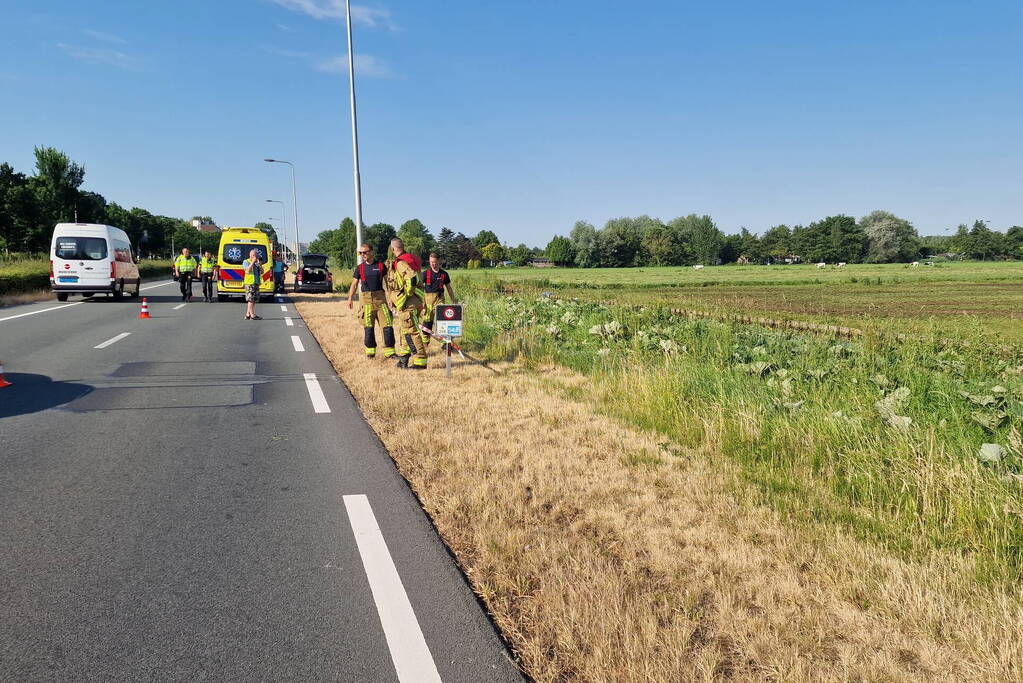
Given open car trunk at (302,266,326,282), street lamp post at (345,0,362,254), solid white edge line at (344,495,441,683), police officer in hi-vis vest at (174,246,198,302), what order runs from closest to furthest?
solid white edge line at (344,495,441,683) → street lamp post at (345,0,362,254) → police officer in hi-vis vest at (174,246,198,302) → open car trunk at (302,266,326,282)

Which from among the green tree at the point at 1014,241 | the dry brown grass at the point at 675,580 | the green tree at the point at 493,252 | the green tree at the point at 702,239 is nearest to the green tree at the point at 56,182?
the dry brown grass at the point at 675,580

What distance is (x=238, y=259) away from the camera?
2423cm

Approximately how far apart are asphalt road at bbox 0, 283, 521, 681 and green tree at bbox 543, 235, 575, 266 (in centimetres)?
12346

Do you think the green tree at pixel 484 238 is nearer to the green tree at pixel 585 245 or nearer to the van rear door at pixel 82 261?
the green tree at pixel 585 245

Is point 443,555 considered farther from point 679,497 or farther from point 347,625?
point 679,497

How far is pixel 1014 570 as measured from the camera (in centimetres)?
324

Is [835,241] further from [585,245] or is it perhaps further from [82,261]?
[82,261]

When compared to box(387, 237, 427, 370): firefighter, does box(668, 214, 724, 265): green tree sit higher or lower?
higher

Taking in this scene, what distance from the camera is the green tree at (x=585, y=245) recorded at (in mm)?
123438

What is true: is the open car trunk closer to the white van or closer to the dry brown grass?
the white van

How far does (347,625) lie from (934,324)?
935 centimetres

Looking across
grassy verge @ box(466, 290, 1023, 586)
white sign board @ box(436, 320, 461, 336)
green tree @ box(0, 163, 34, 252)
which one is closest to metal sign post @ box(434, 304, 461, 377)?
white sign board @ box(436, 320, 461, 336)

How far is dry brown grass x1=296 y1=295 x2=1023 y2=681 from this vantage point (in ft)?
8.40

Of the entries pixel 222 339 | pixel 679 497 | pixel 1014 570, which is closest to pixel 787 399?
pixel 679 497
